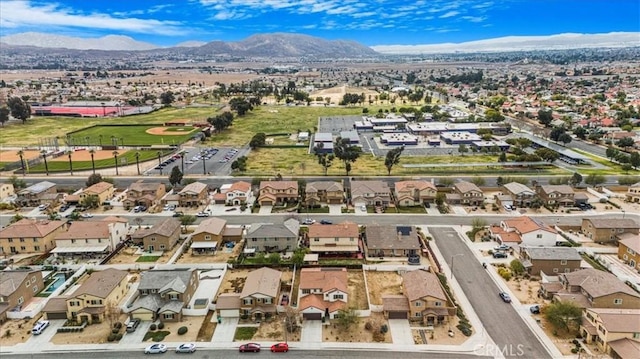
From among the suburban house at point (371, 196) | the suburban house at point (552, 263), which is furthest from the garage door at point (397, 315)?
the suburban house at point (371, 196)

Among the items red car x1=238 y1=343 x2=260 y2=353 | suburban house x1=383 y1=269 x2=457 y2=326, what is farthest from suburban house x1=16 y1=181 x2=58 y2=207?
suburban house x1=383 y1=269 x2=457 y2=326

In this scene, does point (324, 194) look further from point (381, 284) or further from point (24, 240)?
point (24, 240)

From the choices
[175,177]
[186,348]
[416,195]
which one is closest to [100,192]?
[175,177]

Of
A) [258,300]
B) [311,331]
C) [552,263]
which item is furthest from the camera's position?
[552,263]

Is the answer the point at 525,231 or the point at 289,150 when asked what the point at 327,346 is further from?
the point at 289,150

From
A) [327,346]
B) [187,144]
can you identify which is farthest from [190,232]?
[187,144]
